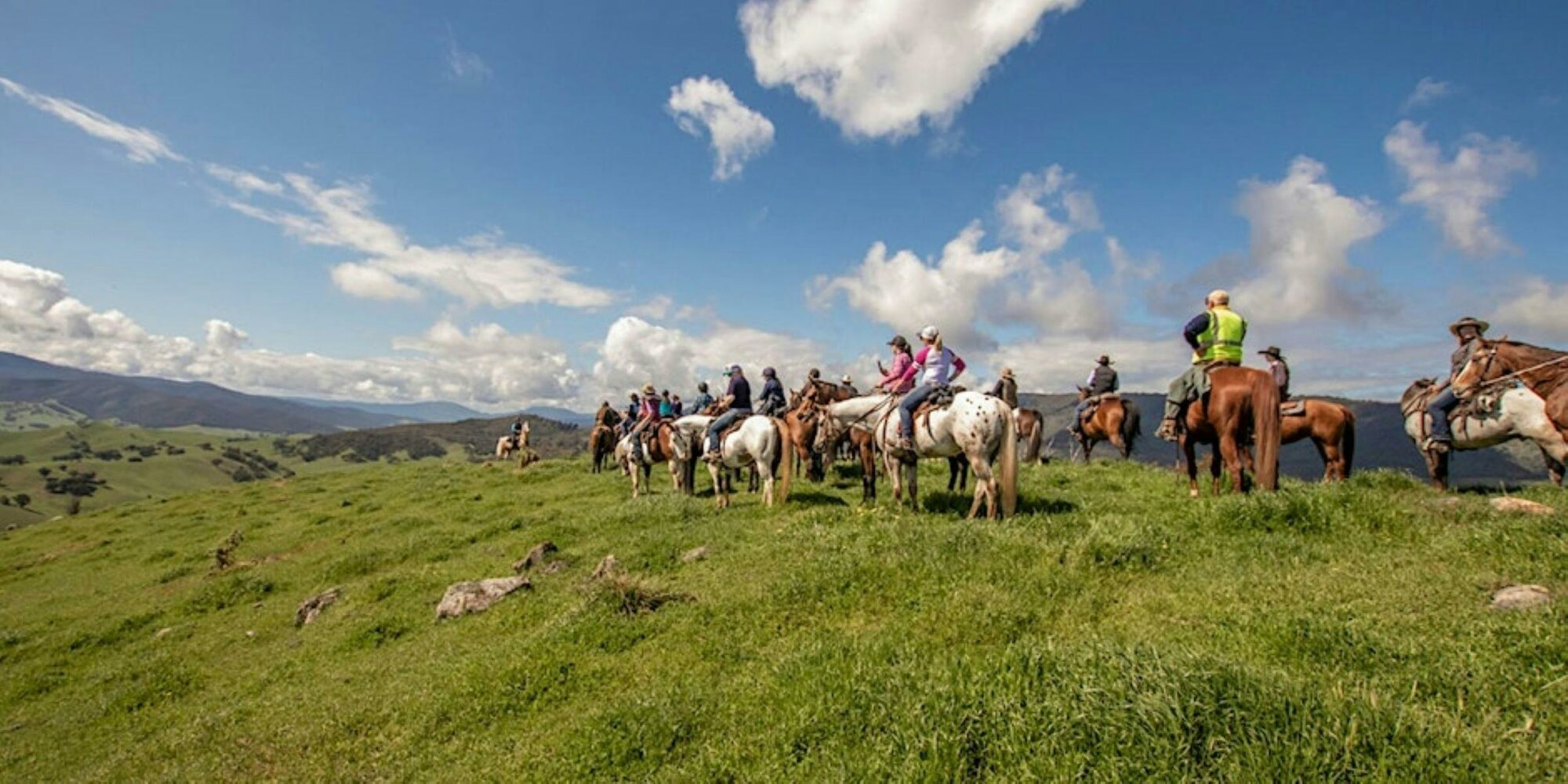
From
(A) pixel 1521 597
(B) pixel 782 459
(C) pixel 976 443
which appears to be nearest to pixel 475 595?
(B) pixel 782 459

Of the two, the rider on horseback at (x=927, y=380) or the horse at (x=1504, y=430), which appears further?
the rider on horseback at (x=927, y=380)

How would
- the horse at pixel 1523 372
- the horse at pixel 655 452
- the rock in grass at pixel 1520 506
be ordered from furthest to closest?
the horse at pixel 655 452, the horse at pixel 1523 372, the rock in grass at pixel 1520 506

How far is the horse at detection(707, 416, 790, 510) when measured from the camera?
16.8 m

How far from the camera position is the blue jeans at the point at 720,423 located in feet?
60.3

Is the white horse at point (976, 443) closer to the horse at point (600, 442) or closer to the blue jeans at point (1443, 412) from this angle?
the blue jeans at point (1443, 412)

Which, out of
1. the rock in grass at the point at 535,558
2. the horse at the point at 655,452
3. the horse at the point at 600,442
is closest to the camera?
the rock in grass at the point at 535,558

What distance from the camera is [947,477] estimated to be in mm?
19641

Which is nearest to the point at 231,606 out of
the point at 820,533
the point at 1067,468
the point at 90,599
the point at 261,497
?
the point at 90,599

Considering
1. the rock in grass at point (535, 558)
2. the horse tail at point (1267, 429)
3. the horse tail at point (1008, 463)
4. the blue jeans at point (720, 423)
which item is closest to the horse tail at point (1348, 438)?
the horse tail at point (1267, 429)

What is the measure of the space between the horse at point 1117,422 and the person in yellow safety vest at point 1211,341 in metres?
10.1

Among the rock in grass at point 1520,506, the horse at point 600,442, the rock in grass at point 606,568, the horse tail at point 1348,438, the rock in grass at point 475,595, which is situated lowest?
the rock in grass at point 475,595

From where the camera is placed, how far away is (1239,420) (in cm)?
1188

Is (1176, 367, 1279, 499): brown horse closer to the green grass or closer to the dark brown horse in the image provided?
the green grass

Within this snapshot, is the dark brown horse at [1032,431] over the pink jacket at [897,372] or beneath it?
beneath
